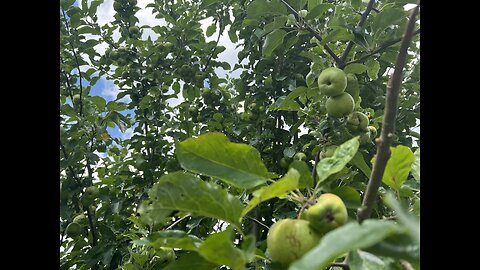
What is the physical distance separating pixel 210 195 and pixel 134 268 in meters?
1.05

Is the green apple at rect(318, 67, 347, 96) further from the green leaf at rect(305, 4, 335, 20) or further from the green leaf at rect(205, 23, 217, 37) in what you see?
the green leaf at rect(205, 23, 217, 37)

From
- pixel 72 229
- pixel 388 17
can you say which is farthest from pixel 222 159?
pixel 72 229

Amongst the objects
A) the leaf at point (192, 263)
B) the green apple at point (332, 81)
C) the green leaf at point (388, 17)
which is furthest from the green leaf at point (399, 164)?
the green leaf at point (388, 17)

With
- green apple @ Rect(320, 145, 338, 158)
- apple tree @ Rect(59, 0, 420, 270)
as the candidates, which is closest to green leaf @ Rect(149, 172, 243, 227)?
apple tree @ Rect(59, 0, 420, 270)

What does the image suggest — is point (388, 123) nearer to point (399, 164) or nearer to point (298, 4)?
point (399, 164)

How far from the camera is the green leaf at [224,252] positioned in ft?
1.43

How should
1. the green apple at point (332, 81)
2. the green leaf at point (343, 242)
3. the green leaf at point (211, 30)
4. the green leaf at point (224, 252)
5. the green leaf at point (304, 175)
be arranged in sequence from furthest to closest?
the green leaf at point (211, 30) < the green apple at point (332, 81) < the green leaf at point (304, 175) < the green leaf at point (224, 252) < the green leaf at point (343, 242)

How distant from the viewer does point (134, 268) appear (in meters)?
1.50

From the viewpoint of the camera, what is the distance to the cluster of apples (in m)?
0.59

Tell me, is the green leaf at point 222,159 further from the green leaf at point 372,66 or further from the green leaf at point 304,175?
the green leaf at point 372,66

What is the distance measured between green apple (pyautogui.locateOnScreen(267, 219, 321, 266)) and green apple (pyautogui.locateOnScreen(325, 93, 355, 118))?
66 centimetres
